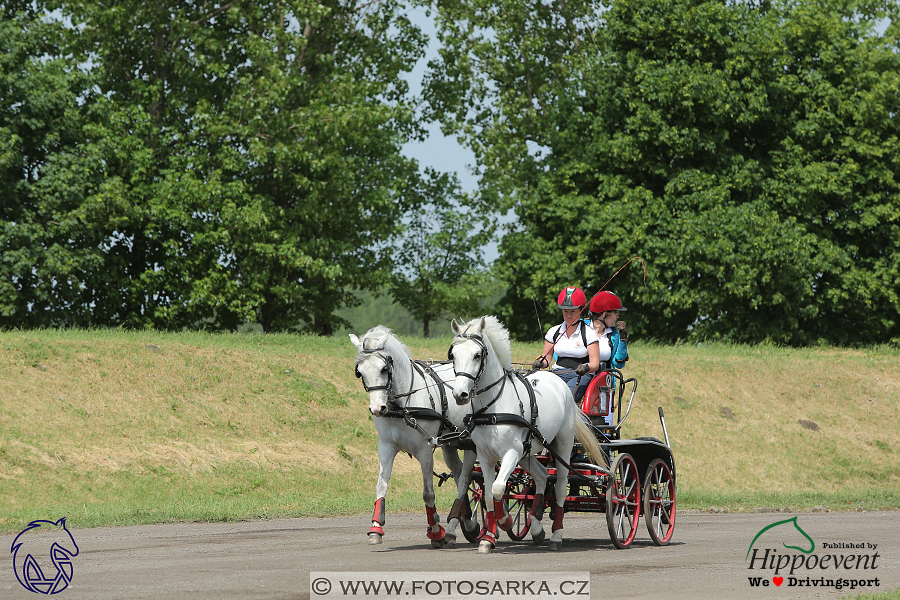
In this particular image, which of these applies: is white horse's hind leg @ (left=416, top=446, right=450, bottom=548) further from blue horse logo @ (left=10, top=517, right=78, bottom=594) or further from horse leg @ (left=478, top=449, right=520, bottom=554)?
blue horse logo @ (left=10, top=517, right=78, bottom=594)

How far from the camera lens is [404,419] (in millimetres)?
11203

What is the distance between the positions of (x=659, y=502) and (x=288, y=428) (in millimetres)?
12268

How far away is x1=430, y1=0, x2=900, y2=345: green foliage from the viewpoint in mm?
34812

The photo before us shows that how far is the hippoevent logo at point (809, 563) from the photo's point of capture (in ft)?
30.8

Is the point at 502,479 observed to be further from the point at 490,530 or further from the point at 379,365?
Result: the point at 379,365

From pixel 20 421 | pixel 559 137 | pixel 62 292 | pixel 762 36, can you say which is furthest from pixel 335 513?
pixel 762 36

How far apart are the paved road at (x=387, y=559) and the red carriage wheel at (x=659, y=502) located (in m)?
0.29

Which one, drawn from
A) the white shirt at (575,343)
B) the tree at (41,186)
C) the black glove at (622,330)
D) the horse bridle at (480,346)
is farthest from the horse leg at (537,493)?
the tree at (41,186)

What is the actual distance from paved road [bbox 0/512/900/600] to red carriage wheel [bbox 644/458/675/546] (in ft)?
0.96

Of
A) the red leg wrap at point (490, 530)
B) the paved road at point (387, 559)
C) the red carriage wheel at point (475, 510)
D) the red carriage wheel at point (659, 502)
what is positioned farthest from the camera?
the red carriage wheel at point (659, 502)

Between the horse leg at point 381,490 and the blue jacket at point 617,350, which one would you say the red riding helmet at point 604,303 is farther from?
the horse leg at point 381,490

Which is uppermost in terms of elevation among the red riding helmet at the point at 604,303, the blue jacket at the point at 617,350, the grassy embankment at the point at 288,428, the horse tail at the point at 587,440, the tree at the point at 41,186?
the tree at the point at 41,186

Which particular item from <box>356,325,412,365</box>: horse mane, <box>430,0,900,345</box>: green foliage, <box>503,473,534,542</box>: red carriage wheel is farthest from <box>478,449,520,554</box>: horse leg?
<box>430,0,900,345</box>: green foliage

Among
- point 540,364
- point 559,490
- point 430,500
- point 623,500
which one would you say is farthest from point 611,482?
point 430,500
